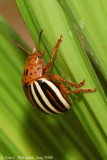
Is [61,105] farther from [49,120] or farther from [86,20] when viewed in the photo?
[86,20]

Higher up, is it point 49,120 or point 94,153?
point 49,120

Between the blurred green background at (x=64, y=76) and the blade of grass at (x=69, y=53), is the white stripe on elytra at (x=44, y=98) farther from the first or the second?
the blade of grass at (x=69, y=53)

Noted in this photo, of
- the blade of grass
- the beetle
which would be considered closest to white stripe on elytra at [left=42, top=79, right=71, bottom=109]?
the beetle

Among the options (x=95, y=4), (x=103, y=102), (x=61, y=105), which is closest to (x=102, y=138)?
(x=103, y=102)

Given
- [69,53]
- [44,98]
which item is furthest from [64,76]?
[44,98]

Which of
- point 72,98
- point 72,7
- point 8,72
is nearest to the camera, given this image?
point 72,7

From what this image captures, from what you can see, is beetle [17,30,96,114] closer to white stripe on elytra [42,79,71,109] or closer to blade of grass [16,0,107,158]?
white stripe on elytra [42,79,71,109]

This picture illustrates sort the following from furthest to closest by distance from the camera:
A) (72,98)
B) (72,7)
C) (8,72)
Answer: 1. (8,72)
2. (72,98)
3. (72,7)

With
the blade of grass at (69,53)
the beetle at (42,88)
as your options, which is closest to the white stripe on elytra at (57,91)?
the beetle at (42,88)

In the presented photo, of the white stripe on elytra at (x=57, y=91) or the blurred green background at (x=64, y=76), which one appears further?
the white stripe on elytra at (x=57, y=91)
